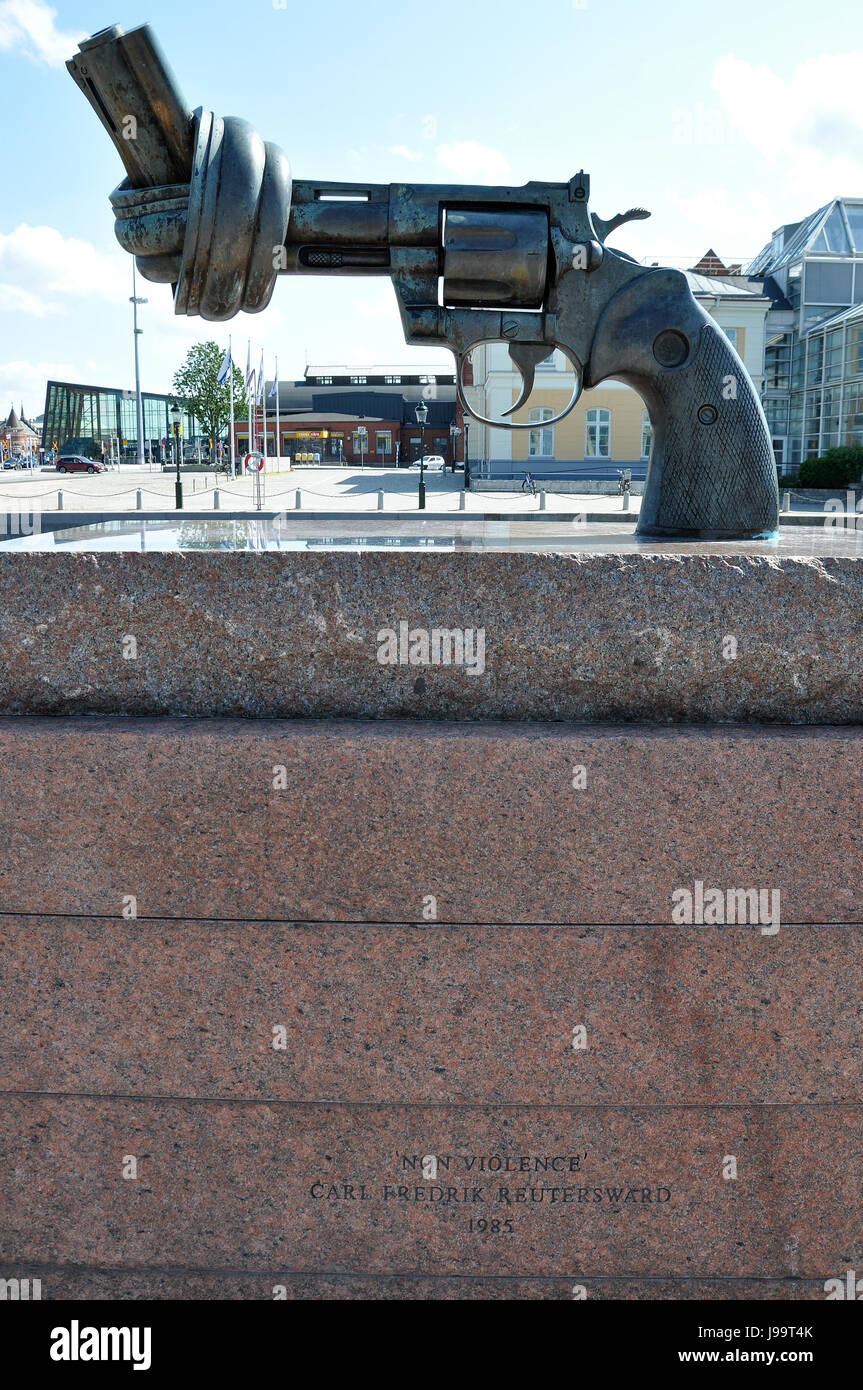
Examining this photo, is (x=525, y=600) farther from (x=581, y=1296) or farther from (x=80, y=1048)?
(x=581, y=1296)

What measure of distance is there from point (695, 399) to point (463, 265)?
74cm

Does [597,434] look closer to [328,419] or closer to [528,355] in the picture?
[528,355]

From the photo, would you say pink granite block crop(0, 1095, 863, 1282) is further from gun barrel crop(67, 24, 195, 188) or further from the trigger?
gun barrel crop(67, 24, 195, 188)

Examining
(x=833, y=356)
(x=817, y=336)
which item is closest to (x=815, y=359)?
(x=817, y=336)

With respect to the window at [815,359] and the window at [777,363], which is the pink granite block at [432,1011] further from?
the window at [777,363]

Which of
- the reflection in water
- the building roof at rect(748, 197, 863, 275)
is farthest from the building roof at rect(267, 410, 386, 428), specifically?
Answer: the reflection in water

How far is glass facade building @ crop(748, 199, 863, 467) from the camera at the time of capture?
3288 centimetres

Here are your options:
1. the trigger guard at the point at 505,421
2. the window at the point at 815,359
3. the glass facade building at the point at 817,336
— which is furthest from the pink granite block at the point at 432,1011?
the window at the point at 815,359

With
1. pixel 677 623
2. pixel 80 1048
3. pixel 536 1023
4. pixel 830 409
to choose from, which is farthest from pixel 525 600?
pixel 830 409

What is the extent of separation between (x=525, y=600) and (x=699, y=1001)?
2.98 ft

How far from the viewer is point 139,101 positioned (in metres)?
2.64

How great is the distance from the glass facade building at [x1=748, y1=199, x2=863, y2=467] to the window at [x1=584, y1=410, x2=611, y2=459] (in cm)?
594

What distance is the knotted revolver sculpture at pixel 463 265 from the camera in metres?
2.68

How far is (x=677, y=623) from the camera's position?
2195 millimetres
